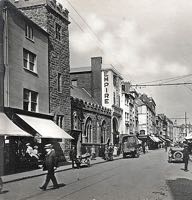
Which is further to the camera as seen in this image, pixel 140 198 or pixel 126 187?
pixel 126 187

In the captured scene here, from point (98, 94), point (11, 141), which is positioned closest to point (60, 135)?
point (11, 141)

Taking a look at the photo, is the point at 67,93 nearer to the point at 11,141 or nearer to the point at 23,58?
the point at 23,58

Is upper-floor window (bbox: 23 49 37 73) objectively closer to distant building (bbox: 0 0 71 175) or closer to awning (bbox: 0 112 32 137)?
distant building (bbox: 0 0 71 175)

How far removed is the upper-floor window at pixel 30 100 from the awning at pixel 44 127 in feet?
3.16

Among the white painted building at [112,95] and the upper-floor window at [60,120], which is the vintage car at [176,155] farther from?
the white painted building at [112,95]

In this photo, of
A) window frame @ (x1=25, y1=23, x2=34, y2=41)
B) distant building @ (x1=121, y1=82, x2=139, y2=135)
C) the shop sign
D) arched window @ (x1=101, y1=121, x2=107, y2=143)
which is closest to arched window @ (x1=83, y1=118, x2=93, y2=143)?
arched window @ (x1=101, y1=121, x2=107, y2=143)

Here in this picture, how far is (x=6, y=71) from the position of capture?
78.2 feet

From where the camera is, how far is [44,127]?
26.1m

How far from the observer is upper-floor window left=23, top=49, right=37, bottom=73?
1071 inches

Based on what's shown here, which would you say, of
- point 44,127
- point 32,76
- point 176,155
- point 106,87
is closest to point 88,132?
point 176,155

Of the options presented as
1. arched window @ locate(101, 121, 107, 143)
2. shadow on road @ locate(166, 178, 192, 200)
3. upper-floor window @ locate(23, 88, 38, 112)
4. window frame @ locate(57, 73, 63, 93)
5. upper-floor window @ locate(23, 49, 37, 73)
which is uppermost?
upper-floor window @ locate(23, 49, 37, 73)

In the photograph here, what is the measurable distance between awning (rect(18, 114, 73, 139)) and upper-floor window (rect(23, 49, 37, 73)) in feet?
12.5

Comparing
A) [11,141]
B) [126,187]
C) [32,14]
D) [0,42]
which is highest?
[32,14]

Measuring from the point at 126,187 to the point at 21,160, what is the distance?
10.8m
